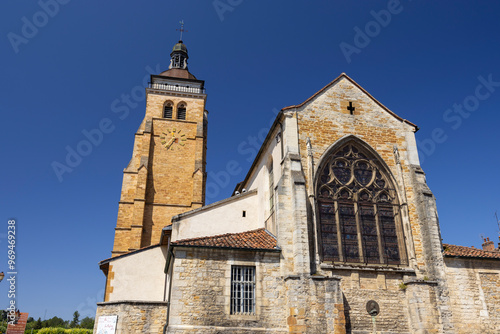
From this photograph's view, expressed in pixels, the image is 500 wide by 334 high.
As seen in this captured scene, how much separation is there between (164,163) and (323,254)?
61.6 feet

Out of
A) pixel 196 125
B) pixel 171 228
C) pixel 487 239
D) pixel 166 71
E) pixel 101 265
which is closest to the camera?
pixel 171 228

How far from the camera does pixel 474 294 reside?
13.7m

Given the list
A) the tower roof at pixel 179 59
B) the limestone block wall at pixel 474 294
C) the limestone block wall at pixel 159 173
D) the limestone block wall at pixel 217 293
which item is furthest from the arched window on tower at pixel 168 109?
the limestone block wall at pixel 474 294

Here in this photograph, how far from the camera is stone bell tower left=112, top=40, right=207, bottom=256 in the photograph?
26781 millimetres

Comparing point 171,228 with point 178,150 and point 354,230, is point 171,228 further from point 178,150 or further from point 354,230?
point 178,150

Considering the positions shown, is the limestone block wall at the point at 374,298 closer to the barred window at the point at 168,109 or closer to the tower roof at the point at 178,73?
the barred window at the point at 168,109

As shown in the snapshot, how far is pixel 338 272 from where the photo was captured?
13141 mm

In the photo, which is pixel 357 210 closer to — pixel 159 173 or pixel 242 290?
pixel 242 290

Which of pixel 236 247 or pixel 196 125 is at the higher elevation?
pixel 196 125

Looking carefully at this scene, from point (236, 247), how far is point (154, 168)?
59.2ft

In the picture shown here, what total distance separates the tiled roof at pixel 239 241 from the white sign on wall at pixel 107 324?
3436 millimetres

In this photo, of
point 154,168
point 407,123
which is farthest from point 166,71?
point 407,123

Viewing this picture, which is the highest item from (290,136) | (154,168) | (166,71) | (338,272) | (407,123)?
(166,71)

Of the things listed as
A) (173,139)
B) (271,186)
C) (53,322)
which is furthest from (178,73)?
(53,322)
